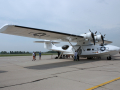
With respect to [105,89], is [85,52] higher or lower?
higher

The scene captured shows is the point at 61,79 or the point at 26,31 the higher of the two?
the point at 26,31

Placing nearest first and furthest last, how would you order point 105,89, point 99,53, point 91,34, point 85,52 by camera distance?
point 105,89 → point 91,34 → point 99,53 → point 85,52

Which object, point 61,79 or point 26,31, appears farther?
point 26,31

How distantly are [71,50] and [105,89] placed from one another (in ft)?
47.2

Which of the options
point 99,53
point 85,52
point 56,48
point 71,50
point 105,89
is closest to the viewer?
point 105,89

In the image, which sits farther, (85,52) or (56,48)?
(56,48)

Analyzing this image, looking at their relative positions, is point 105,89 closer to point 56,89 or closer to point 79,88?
point 79,88

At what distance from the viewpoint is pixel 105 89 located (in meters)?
3.74

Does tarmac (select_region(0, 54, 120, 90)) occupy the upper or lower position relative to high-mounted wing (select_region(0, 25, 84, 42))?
lower

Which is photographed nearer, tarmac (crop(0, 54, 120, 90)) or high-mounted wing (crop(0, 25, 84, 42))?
tarmac (crop(0, 54, 120, 90))

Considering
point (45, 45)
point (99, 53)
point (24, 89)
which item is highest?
point (45, 45)

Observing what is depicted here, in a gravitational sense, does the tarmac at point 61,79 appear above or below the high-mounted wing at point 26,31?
below

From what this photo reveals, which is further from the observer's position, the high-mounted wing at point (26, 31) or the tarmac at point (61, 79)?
the high-mounted wing at point (26, 31)

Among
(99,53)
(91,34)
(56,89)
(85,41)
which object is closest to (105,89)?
(56,89)
